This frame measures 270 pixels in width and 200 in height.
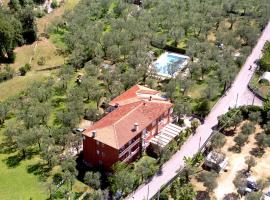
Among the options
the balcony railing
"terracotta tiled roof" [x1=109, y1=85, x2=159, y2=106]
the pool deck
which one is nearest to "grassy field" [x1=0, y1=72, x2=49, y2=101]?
"terracotta tiled roof" [x1=109, y1=85, x2=159, y2=106]

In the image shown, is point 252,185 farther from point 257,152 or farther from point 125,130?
point 125,130

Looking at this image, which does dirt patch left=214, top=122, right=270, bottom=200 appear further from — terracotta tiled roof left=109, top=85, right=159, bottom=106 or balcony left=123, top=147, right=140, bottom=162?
terracotta tiled roof left=109, top=85, right=159, bottom=106

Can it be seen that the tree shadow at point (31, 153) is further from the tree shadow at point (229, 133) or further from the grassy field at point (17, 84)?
the tree shadow at point (229, 133)

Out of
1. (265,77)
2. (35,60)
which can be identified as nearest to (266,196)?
(265,77)

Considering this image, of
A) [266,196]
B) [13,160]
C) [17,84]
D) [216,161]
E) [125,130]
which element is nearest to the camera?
[266,196]

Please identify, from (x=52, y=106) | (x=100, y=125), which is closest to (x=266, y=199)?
(x=100, y=125)

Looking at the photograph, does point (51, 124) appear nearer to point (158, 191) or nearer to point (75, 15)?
point (158, 191)
